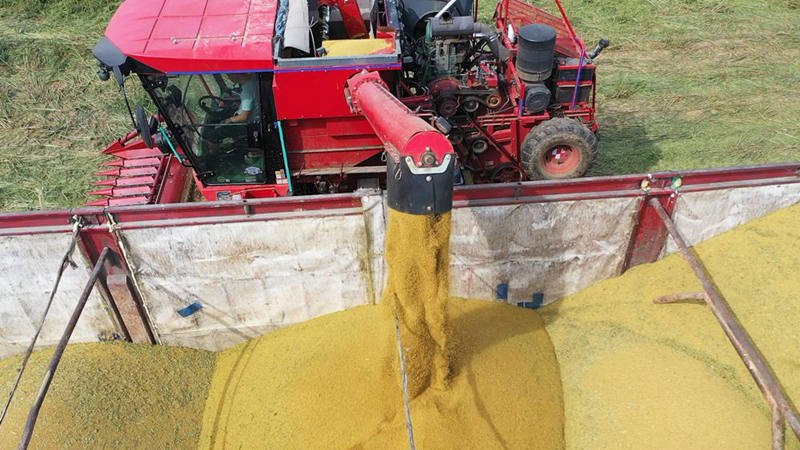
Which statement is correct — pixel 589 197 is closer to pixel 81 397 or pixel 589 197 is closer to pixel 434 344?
pixel 434 344

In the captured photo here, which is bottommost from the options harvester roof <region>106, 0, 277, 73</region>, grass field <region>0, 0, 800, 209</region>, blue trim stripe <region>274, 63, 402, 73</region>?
grass field <region>0, 0, 800, 209</region>

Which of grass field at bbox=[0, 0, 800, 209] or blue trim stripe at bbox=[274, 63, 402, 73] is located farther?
grass field at bbox=[0, 0, 800, 209]

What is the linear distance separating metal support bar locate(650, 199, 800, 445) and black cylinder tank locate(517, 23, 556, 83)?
187 centimetres

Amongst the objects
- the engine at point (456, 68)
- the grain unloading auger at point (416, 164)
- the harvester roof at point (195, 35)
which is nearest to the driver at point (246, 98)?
the harvester roof at point (195, 35)

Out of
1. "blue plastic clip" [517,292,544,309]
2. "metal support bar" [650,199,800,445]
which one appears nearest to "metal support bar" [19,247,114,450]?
"blue plastic clip" [517,292,544,309]

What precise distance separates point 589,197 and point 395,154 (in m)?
2.07

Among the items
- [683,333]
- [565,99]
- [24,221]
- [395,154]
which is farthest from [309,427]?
[565,99]

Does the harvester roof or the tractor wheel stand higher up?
the harvester roof

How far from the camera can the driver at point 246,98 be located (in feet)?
16.7

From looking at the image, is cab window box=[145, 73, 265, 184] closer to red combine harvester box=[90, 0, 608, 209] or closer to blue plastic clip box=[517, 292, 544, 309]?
red combine harvester box=[90, 0, 608, 209]

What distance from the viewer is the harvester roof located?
16.2 feet

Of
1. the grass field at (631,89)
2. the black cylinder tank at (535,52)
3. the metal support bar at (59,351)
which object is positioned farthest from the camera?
the grass field at (631,89)

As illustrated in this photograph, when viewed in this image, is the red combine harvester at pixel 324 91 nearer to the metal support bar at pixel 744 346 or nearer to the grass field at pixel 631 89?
the metal support bar at pixel 744 346

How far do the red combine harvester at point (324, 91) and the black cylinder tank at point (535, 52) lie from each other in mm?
14
